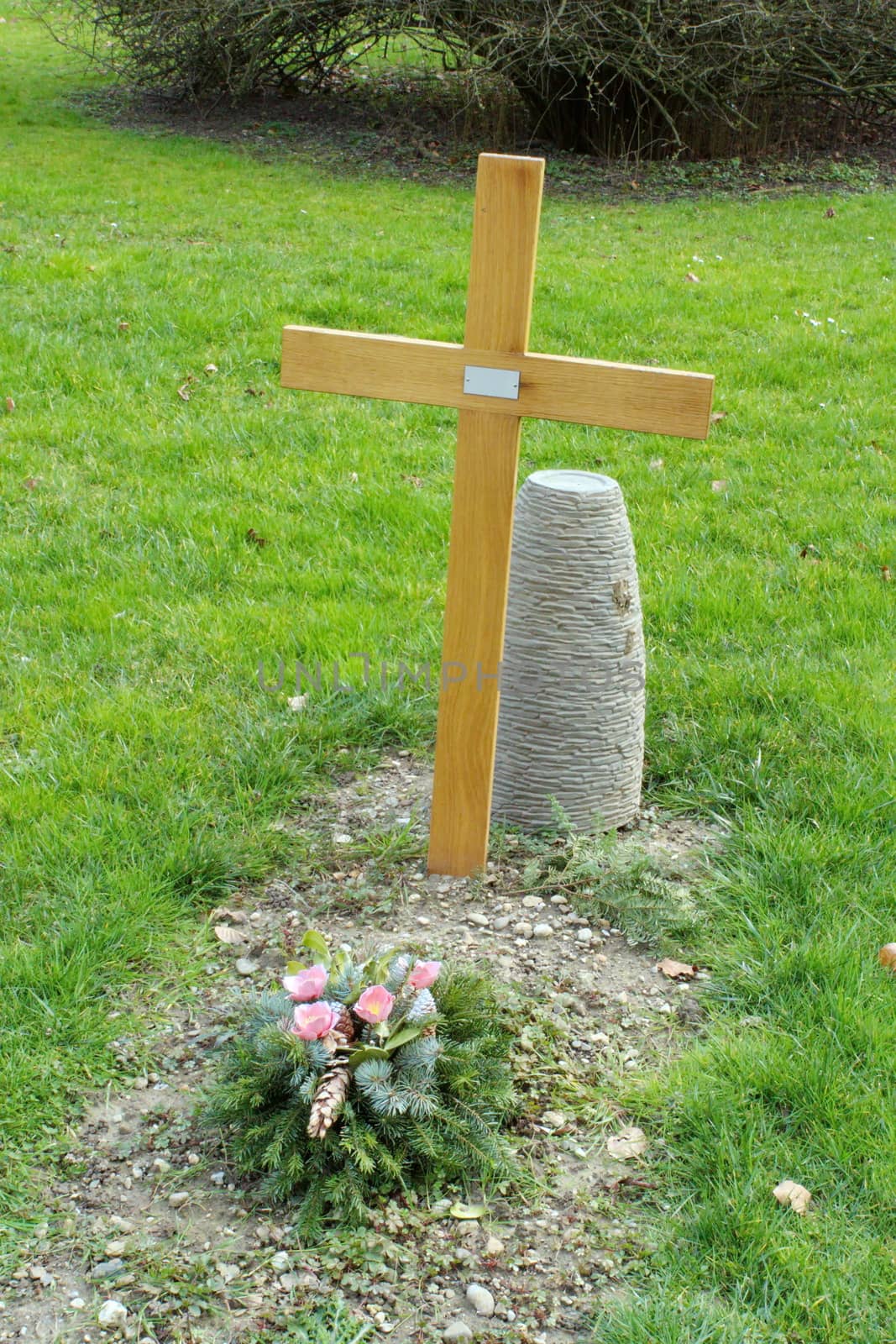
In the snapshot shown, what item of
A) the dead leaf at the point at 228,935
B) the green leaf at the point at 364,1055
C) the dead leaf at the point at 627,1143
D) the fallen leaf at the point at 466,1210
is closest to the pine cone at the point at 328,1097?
the green leaf at the point at 364,1055

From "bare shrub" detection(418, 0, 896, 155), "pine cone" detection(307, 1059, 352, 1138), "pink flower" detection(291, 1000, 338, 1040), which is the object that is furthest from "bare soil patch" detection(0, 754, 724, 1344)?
"bare shrub" detection(418, 0, 896, 155)

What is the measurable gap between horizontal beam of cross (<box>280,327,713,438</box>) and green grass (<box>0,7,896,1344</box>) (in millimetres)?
1092

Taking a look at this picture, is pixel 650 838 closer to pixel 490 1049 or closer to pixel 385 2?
pixel 490 1049

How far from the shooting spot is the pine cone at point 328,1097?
2.04 meters

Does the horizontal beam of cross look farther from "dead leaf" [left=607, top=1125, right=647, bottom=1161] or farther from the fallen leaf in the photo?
the fallen leaf

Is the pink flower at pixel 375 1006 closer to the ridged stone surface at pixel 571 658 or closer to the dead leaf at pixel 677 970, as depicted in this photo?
the dead leaf at pixel 677 970

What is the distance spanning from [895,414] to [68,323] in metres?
4.12

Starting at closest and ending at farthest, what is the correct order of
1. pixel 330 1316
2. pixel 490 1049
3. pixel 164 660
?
pixel 330 1316 < pixel 490 1049 < pixel 164 660

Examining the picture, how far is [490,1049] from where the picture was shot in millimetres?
2348

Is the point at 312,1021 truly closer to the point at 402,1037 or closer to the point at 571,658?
the point at 402,1037

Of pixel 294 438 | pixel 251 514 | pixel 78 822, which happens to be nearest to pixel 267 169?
pixel 294 438

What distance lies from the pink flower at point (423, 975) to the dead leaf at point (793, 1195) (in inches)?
26.5

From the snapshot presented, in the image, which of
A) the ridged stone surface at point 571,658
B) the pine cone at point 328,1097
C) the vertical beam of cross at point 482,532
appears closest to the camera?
the pine cone at point 328,1097

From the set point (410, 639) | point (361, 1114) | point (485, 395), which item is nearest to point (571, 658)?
point (485, 395)
